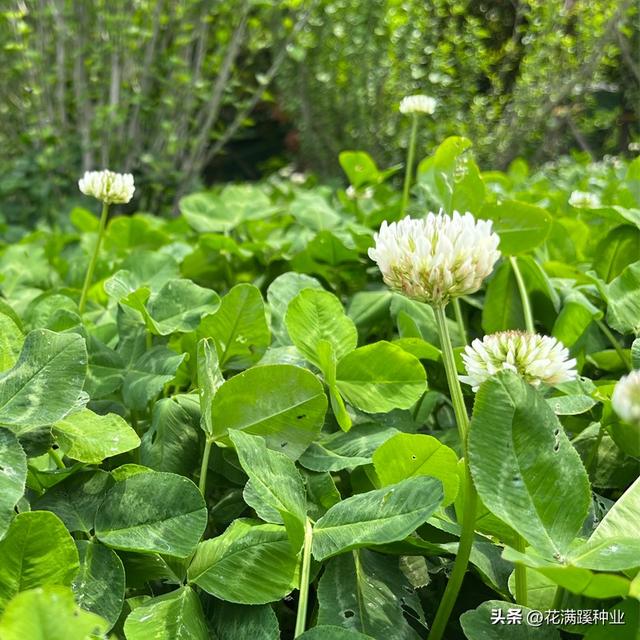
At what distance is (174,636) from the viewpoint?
1.63ft

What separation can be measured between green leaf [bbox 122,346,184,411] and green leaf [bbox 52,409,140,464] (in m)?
0.07

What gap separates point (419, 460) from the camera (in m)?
0.57

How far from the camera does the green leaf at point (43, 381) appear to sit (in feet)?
1.83

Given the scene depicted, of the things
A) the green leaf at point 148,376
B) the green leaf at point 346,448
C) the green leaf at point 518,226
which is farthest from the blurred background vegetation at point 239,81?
the green leaf at point 346,448

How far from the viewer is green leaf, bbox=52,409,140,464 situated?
0.58 meters

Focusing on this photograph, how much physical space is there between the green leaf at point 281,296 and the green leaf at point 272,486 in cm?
29

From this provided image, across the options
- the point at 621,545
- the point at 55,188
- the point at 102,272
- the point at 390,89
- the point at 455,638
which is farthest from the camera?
the point at 390,89

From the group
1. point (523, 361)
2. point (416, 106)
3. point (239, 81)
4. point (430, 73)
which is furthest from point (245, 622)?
point (430, 73)

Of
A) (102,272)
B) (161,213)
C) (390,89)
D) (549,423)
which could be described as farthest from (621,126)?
(549,423)

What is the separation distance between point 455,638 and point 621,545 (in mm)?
163

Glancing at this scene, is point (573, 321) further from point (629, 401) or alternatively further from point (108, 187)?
point (108, 187)

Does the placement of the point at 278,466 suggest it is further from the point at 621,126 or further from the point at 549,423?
the point at 621,126

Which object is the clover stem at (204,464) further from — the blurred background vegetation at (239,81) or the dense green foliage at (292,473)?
the blurred background vegetation at (239,81)

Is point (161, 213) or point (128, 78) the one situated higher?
point (128, 78)
